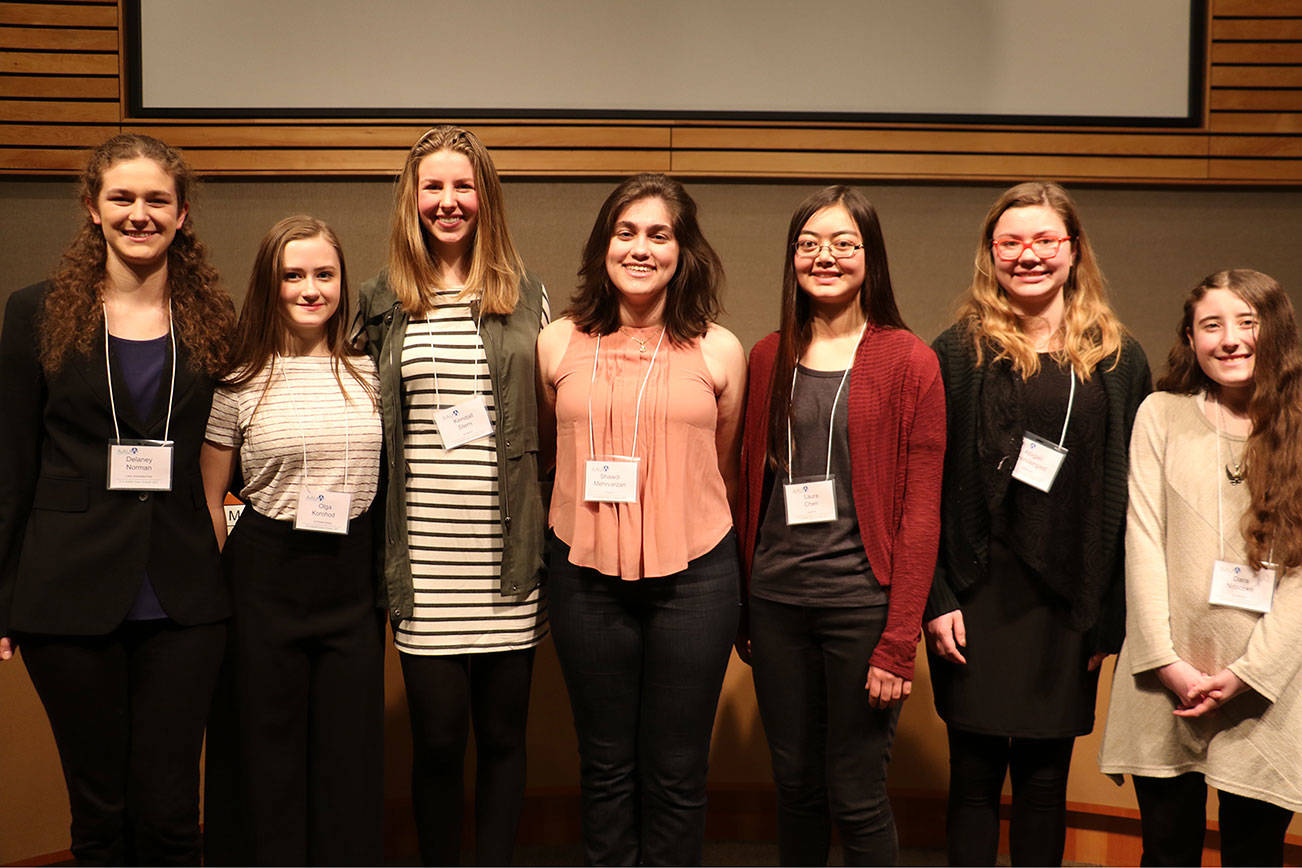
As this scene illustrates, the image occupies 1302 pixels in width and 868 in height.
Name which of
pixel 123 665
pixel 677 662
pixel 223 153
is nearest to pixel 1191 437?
pixel 677 662

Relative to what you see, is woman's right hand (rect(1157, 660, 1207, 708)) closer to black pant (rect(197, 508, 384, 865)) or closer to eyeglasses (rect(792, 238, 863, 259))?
eyeglasses (rect(792, 238, 863, 259))

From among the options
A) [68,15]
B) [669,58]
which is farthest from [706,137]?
[68,15]

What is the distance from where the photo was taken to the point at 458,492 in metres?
2.05

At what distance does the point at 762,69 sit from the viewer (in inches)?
153

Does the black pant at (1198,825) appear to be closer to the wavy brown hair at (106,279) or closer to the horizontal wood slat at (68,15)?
the wavy brown hair at (106,279)

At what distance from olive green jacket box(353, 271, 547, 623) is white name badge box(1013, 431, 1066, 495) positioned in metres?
1.01

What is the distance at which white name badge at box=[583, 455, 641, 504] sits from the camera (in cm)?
198

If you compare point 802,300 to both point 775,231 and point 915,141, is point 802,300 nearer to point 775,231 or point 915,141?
point 775,231

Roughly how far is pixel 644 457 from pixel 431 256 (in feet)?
2.21

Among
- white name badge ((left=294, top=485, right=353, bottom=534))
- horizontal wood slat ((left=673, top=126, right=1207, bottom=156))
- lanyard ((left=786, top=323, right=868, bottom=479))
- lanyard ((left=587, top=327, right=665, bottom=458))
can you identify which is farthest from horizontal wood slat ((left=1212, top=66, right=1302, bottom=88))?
white name badge ((left=294, top=485, right=353, bottom=534))

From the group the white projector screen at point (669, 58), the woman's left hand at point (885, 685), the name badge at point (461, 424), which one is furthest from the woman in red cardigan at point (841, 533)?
the white projector screen at point (669, 58)

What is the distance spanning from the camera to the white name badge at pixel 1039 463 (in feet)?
6.62

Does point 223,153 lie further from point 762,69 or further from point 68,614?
point 68,614

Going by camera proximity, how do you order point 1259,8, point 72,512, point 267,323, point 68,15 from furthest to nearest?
point 1259,8
point 68,15
point 267,323
point 72,512
